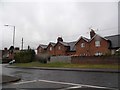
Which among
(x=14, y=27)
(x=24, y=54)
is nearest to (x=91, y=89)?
(x=14, y=27)

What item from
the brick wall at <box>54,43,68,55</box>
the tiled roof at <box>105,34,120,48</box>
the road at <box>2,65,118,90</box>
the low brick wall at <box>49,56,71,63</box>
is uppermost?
the tiled roof at <box>105,34,120,48</box>

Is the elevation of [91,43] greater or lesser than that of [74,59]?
greater

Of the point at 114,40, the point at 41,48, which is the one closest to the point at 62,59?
the point at 114,40

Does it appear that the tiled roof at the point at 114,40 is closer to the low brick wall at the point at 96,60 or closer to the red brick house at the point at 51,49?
the low brick wall at the point at 96,60

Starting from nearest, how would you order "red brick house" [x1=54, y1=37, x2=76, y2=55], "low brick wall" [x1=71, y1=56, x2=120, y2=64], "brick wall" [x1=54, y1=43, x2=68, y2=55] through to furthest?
"low brick wall" [x1=71, y1=56, x2=120, y2=64]
"red brick house" [x1=54, y1=37, x2=76, y2=55]
"brick wall" [x1=54, y1=43, x2=68, y2=55]

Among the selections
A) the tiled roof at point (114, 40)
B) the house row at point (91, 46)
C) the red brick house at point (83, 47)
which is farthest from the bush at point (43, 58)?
the tiled roof at point (114, 40)

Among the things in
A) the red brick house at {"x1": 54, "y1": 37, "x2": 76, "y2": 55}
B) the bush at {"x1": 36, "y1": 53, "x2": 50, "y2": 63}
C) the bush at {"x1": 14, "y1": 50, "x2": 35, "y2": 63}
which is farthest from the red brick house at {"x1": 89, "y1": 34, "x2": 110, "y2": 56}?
the bush at {"x1": 14, "y1": 50, "x2": 35, "y2": 63}

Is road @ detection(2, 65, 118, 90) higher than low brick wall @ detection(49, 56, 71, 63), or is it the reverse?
low brick wall @ detection(49, 56, 71, 63)

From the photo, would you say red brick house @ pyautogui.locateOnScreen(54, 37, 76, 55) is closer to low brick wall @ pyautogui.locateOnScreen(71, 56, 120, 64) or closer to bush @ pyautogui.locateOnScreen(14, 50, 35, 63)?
bush @ pyautogui.locateOnScreen(14, 50, 35, 63)

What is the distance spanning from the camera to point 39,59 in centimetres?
5466

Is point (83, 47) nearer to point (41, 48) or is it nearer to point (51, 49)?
point (51, 49)

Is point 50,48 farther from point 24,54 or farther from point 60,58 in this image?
point 60,58

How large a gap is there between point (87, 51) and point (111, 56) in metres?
19.6

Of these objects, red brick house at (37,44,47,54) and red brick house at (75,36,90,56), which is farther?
red brick house at (37,44,47,54)
